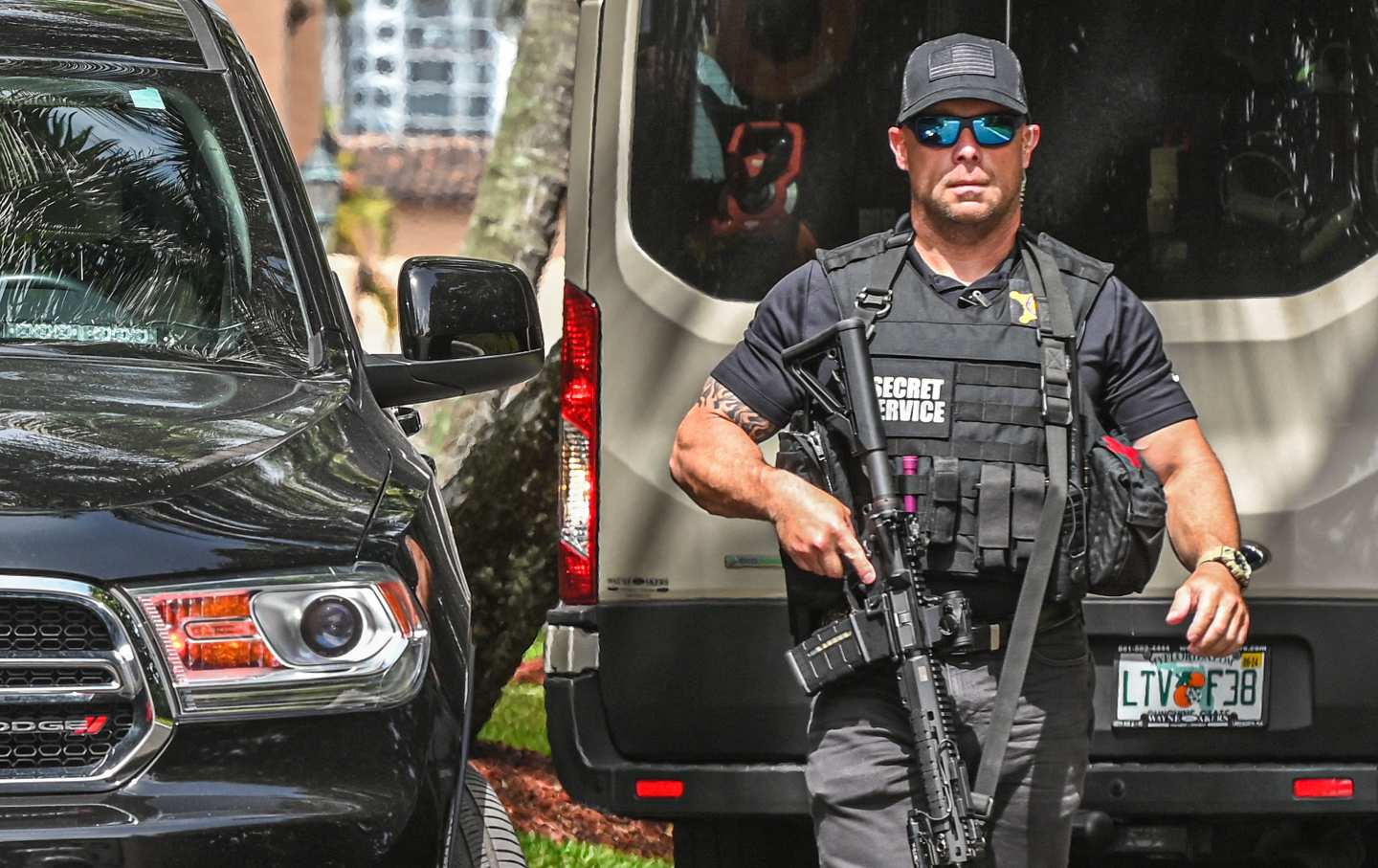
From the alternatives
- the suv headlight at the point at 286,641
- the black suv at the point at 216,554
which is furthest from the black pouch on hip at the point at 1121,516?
the suv headlight at the point at 286,641

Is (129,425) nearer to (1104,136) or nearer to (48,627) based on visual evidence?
(48,627)

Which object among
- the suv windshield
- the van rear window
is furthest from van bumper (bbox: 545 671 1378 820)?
the suv windshield

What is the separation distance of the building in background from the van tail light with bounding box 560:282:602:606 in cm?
2425

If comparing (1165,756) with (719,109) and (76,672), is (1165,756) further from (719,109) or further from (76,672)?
(76,672)

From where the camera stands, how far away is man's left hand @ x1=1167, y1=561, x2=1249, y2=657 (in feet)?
12.1

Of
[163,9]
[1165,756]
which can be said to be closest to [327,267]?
[163,9]

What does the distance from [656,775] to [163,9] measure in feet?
6.12

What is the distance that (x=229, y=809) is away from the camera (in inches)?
113

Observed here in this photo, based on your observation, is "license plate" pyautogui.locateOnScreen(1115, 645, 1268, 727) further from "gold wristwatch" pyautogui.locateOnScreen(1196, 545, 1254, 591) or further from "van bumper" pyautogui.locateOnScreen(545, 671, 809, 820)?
"gold wristwatch" pyautogui.locateOnScreen(1196, 545, 1254, 591)

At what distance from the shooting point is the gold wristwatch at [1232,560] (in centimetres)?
381

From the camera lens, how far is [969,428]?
3949 millimetres

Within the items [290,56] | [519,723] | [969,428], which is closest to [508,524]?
[519,723]

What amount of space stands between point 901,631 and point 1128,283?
143cm

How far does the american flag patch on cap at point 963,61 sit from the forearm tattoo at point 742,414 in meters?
0.65
